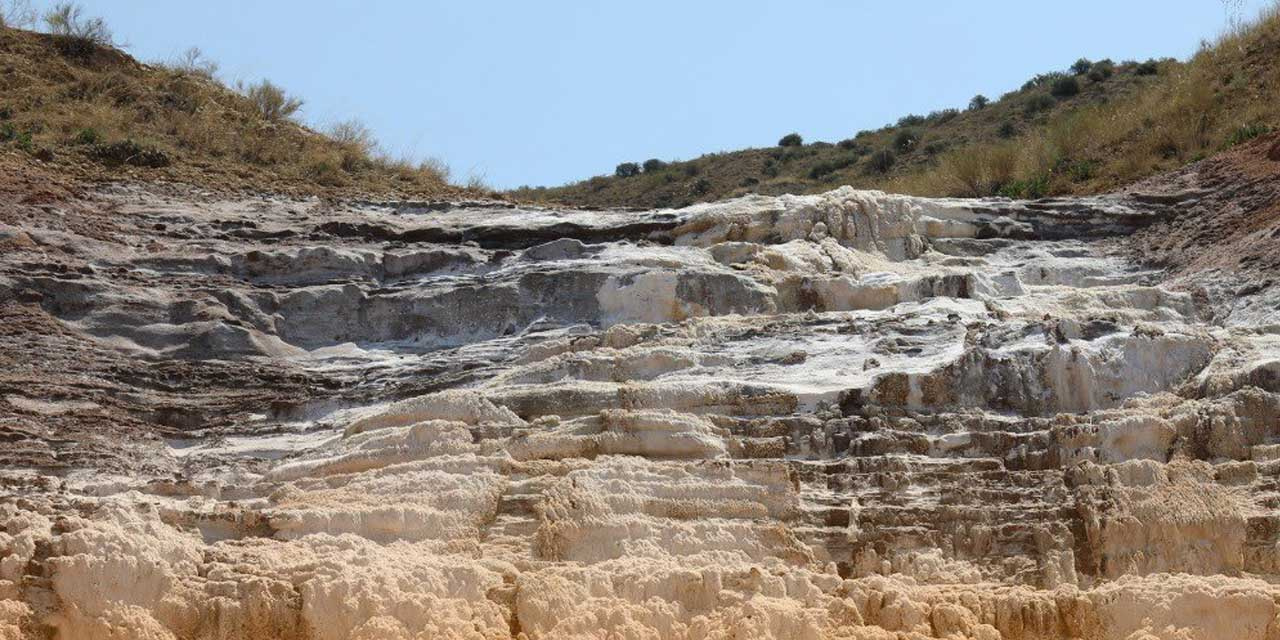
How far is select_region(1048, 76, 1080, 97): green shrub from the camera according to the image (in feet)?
78.8

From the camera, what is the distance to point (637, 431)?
8781 mm

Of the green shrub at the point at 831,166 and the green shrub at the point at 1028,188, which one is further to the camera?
the green shrub at the point at 831,166

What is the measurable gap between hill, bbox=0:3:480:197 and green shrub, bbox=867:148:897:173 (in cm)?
854

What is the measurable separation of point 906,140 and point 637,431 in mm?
16060

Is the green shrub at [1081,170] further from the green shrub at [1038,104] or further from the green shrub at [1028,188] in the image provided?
the green shrub at [1038,104]

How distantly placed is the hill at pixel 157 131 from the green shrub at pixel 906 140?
9532 mm

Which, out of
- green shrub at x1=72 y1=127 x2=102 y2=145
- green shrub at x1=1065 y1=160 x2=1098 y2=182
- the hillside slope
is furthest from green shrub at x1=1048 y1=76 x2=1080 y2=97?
green shrub at x1=72 y1=127 x2=102 y2=145

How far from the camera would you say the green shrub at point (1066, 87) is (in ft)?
78.8

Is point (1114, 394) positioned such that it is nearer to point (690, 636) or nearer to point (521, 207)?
point (690, 636)

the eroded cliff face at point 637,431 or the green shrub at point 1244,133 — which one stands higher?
the green shrub at point 1244,133

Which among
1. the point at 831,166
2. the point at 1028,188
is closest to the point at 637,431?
the point at 1028,188

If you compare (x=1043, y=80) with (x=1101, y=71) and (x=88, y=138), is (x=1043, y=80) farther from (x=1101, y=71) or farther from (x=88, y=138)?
(x=88, y=138)

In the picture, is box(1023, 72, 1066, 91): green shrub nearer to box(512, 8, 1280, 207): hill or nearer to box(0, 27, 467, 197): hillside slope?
box(512, 8, 1280, 207): hill

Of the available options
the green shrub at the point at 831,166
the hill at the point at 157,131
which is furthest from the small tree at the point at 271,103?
the green shrub at the point at 831,166
